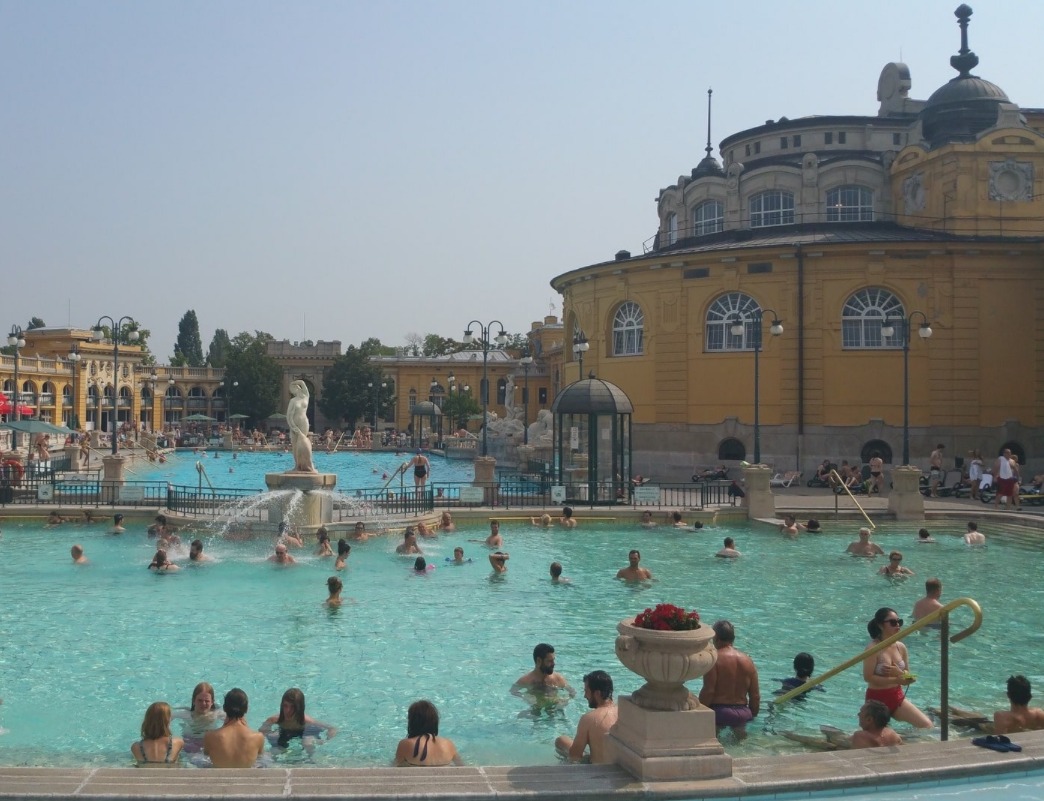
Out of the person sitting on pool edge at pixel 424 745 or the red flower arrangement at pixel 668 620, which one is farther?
the person sitting on pool edge at pixel 424 745

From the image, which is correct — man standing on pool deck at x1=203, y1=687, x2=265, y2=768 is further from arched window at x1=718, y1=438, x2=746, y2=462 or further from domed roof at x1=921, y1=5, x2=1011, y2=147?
domed roof at x1=921, y1=5, x2=1011, y2=147

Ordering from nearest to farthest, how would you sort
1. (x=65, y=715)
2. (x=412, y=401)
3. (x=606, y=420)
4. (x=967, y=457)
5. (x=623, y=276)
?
(x=65, y=715), (x=606, y=420), (x=967, y=457), (x=623, y=276), (x=412, y=401)

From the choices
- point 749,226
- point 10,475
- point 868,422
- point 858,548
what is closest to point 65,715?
point 858,548

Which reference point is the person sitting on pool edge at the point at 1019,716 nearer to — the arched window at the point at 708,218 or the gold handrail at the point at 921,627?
the gold handrail at the point at 921,627

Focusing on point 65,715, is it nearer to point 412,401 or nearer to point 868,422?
point 868,422

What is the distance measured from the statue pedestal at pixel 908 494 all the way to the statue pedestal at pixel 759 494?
3595mm

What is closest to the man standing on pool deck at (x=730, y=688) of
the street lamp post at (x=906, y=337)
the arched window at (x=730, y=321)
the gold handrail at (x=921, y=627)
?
the gold handrail at (x=921, y=627)

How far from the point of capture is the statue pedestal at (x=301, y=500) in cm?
2344

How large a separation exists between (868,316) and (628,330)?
1082cm

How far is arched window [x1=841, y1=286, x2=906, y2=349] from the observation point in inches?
1576

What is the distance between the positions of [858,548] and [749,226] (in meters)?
26.2

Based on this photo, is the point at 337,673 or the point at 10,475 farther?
the point at 10,475

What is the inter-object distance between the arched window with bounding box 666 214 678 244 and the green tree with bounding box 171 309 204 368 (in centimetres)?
11687

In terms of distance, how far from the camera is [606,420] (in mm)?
31906
